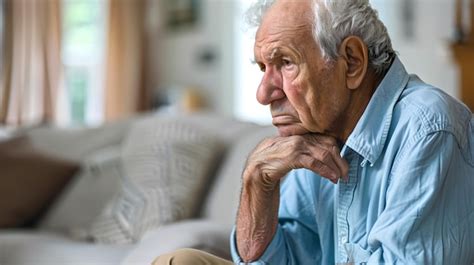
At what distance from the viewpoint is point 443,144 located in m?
1.23

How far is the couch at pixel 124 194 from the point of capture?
2209mm

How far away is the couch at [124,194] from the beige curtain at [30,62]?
7.95 ft

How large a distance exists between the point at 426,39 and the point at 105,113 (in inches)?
104

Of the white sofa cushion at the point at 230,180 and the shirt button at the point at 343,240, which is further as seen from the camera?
the white sofa cushion at the point at 230,180

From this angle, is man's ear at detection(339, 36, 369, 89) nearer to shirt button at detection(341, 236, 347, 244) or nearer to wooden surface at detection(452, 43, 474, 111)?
shirt button at detection(341, 236, 347, 244)

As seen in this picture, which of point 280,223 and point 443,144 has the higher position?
point 443,144

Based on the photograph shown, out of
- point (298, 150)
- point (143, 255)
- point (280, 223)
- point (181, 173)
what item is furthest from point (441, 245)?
point (181, 173)

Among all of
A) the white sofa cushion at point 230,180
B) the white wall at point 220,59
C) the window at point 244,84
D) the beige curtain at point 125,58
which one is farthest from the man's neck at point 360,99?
the beige curtain at point 125,58

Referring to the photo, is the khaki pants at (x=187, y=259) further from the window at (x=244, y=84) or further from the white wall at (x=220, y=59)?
the window at (x=244, y=84)

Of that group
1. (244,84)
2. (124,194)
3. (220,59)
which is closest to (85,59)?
(220,59)

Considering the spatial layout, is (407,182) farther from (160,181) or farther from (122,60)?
(122,60)

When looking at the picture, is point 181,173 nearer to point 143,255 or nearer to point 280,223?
point 143,255

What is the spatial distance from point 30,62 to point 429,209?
190 inches

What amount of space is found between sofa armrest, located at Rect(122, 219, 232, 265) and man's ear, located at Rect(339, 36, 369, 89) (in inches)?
28.7
